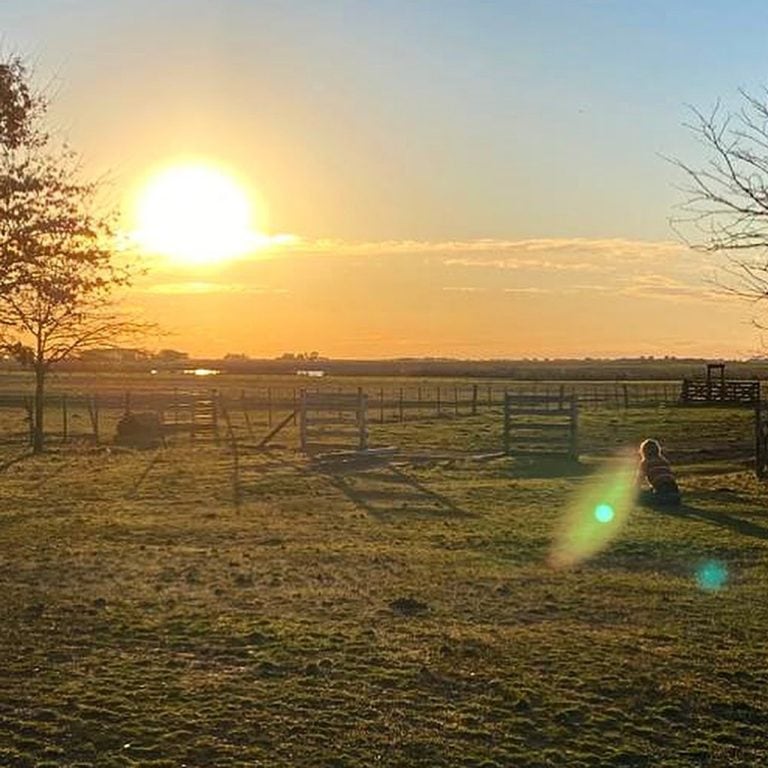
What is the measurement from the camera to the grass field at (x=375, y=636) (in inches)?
257

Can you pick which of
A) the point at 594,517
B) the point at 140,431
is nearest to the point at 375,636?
the point at 594,517

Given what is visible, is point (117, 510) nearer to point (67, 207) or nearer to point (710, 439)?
point (67, 207)

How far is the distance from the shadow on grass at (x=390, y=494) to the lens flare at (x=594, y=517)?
1.93 metres

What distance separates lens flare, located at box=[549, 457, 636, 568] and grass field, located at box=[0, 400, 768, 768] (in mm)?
257

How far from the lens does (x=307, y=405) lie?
1208 inches

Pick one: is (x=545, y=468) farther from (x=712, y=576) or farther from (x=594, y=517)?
(x=712, y=576)

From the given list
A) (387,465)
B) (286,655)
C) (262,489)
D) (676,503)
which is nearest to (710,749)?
(286,655)

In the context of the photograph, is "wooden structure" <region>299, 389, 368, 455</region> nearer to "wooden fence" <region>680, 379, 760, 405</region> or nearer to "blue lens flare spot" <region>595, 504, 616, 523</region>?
"blue lens flare spot" <region>595, 504, 616, 523</region>

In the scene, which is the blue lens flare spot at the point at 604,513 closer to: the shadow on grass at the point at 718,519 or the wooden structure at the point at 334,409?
the shadow on grass at the point at 718,519

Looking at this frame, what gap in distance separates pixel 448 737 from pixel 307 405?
2432 centimetres

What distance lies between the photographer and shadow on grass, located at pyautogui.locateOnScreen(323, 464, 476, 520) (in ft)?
59.1

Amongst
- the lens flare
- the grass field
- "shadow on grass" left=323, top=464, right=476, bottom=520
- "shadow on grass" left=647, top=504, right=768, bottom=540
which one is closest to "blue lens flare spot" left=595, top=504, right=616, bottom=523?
the lens flare

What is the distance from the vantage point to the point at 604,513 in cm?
1748

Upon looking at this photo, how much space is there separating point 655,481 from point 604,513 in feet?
6.44
